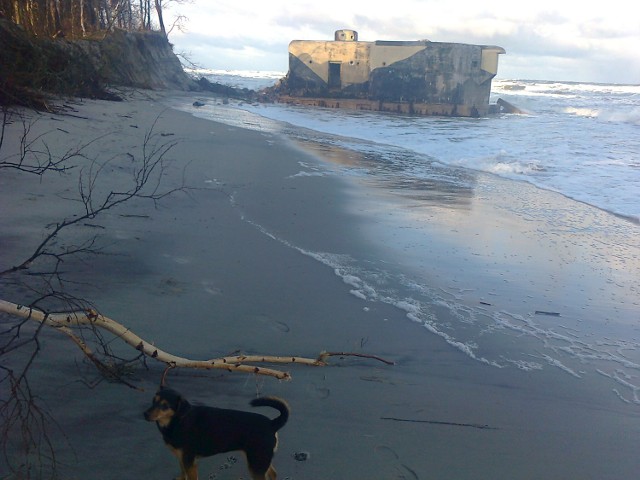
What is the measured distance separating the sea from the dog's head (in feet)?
8.71

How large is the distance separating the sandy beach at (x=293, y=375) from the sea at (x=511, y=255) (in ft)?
0.72

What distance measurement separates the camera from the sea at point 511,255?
492cm

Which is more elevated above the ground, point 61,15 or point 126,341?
point 61,15

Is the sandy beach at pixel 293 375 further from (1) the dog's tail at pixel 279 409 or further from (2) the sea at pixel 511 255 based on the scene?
(1) the dog's tail at pixel 279 409

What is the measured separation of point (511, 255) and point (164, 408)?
5.71m

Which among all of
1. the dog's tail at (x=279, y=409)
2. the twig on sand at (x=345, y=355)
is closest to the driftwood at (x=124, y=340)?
the twig on sand at (x=345, y=355)

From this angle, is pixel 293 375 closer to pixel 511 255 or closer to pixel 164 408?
pixel 164 408

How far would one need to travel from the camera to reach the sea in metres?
4.92

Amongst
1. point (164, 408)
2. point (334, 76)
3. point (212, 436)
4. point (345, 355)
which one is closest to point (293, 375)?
point (345, 355)

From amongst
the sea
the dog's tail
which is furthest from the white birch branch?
the sea

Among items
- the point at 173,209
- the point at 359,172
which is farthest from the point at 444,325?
the point at 359,172

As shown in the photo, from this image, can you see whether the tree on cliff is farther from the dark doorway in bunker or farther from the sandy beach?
the dark doorway in bunker

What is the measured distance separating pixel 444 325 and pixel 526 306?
1.13 metres

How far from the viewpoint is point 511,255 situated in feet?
24.2
